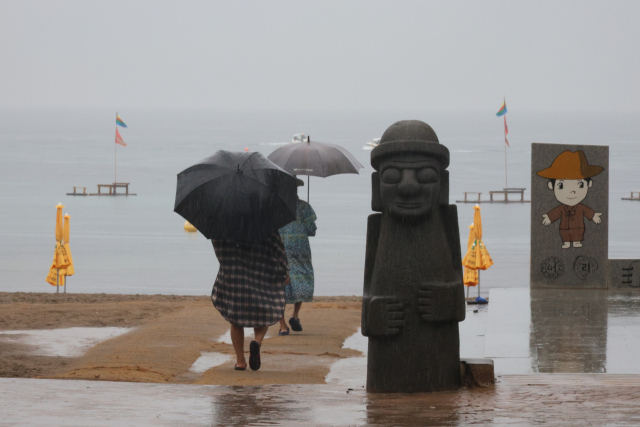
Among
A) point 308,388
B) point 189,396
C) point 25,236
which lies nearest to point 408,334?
point 308,388

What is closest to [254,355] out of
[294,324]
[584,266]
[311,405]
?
[311,405]

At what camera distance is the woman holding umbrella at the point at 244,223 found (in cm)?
647

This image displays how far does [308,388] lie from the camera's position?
18.5 ft

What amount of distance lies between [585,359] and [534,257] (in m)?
4.45

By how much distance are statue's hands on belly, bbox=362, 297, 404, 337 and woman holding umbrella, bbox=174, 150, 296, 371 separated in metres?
1.31

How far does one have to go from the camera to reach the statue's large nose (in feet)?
18.4

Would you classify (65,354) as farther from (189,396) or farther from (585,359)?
(585,359)

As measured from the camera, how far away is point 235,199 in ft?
21.2

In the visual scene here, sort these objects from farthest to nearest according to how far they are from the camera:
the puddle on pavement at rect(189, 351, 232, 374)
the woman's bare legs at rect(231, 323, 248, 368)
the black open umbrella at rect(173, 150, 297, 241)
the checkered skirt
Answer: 1. the puddle on pavement at rect(189, 351, 232, 374)
2. the woman's bare legs at rect(231, 323, 248, 368)
3. the checkered skirt
4. the black open umbrella at rect(173, 150, 297, 241)

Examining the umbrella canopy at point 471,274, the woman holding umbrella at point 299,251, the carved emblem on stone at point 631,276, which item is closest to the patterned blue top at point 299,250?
the woman holding umbrella at point 299,251

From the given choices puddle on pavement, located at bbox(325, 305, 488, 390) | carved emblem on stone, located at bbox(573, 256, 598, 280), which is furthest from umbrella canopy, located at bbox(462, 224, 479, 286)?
puddle on pavement, located at bbox(325, 305, 488, 390)

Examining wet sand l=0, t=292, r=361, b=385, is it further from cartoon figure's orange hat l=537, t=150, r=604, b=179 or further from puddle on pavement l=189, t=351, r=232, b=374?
cartoon figure's orange hat l=537, t=150, r=604, b=179

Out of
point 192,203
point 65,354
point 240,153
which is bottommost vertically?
point 65,354

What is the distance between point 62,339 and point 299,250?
284 centimetres
